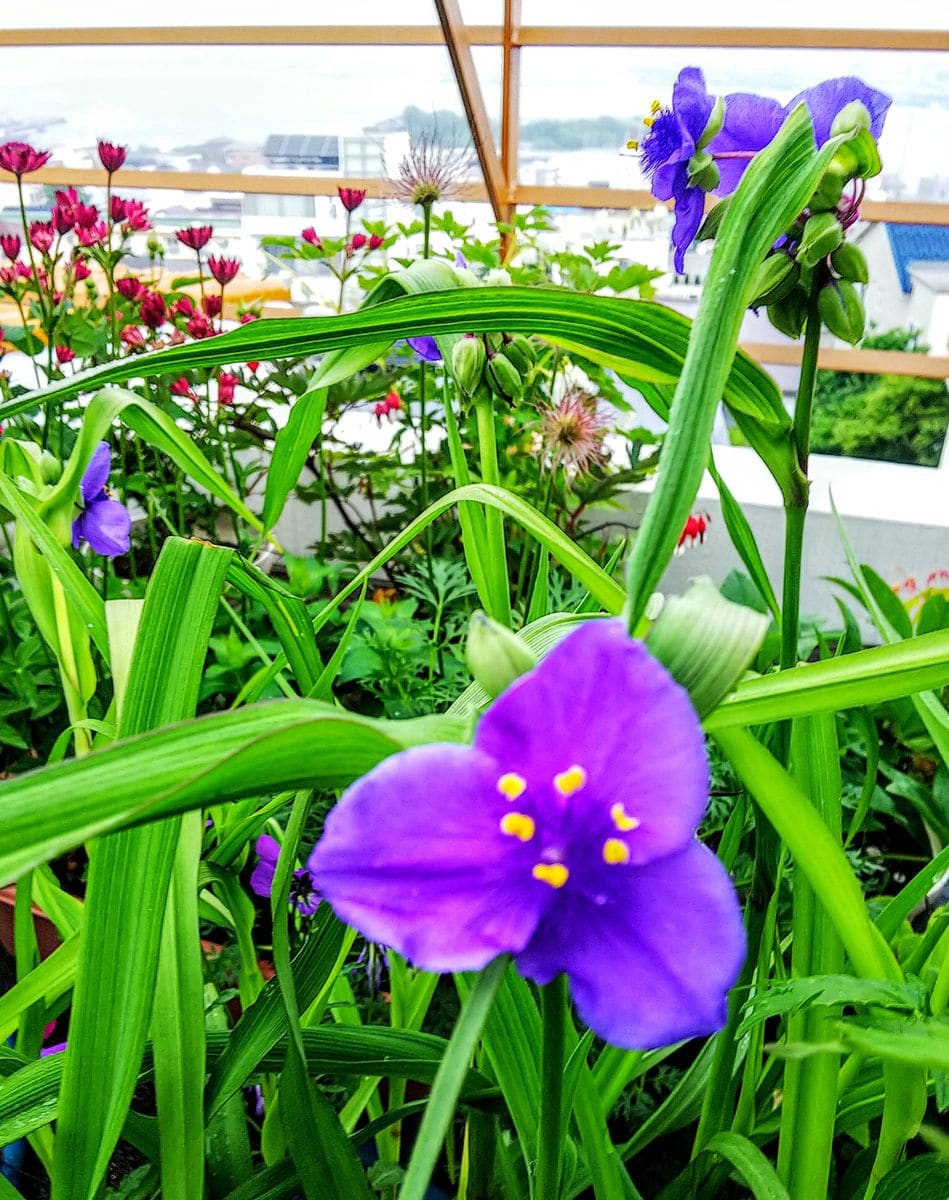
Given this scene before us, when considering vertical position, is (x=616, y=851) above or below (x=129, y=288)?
below

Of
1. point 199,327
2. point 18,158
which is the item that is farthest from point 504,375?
point 18,158

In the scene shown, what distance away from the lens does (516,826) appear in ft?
0.59

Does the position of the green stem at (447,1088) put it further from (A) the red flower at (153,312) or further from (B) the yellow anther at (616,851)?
(A) the red flower at (153,312)

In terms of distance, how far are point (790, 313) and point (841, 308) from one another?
2 centimetres

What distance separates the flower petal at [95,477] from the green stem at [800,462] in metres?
0.48

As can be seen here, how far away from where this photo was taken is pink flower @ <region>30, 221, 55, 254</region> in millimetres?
930

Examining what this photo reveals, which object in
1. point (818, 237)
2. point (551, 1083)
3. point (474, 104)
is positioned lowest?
point (551, 1083)

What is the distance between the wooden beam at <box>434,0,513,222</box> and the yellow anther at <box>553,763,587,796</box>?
6.28 feet

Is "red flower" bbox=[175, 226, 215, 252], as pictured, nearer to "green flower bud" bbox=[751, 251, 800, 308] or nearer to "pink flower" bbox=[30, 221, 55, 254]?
"pink flower" bbox=[30, 221, 55, 254]

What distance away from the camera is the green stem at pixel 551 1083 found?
202mm

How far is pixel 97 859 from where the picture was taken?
26 cm

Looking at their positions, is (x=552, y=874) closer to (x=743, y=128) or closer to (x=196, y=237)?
(x=743, y=128)

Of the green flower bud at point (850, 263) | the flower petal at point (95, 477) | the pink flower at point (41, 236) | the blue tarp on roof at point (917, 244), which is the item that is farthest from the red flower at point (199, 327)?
the blue tarp on roof at point (917, 244)

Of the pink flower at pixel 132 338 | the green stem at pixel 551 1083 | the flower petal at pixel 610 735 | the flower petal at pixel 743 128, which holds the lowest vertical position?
the green stem at pixel 551 1083
